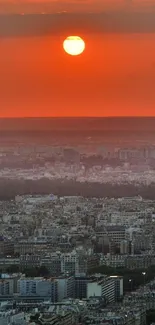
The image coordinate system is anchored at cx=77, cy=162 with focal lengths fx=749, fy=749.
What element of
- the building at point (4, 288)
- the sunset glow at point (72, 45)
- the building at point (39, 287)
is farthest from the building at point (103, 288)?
the sunset glow at point (72, 45)

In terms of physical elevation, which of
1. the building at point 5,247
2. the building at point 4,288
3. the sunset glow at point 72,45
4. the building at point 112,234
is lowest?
the building at point 4,288

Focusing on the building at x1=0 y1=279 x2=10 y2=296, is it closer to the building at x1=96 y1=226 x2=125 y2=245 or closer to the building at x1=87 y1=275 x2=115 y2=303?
the building at x1=87 y1=275 x2=115 y2=303

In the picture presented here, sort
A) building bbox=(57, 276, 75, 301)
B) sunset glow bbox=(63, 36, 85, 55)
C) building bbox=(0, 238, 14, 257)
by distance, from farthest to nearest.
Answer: building bbox=(0, 238, 14, 257), building bbox=(57, 276, 75, 301), sunset glow bbox=(63, 36, 85, 55)

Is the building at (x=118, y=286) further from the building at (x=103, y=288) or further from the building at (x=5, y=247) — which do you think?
the building at (x=5, y=247)

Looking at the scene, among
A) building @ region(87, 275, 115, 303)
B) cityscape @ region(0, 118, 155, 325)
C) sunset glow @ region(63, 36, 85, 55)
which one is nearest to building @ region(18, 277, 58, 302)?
cityscape @ region(0, 118, 155, 325)

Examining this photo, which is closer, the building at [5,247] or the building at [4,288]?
the building at [4,288]

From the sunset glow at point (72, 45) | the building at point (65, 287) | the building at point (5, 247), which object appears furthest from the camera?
the building at point (5, 247)

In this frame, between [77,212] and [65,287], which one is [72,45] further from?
[65,287]

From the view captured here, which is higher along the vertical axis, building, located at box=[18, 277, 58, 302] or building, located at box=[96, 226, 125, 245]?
building, located at box=[96, 226, 125, 245]

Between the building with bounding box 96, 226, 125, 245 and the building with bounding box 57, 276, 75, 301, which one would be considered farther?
the building with bounding box 96, 226, 125, 245

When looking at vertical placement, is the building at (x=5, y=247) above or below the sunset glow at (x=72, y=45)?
below

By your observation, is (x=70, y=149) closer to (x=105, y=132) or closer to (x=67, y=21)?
(x=105, y=132)

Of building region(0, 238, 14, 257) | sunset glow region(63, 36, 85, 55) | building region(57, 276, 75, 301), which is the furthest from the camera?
building region(0, 238, 14, 257)

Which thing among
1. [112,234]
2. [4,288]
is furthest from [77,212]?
[4,288]
